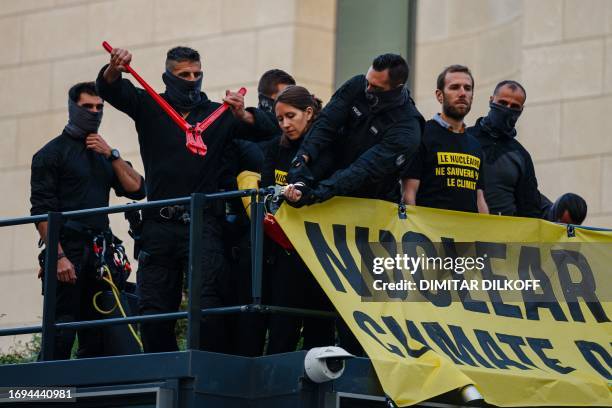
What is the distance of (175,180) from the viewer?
35.4 ft

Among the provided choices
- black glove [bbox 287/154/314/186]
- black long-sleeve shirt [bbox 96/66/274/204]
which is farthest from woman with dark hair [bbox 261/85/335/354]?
black long-sleeve shirt [bbox 96/66/274/204]

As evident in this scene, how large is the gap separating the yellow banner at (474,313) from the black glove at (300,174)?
10.2 inches

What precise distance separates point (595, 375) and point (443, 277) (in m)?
1.16

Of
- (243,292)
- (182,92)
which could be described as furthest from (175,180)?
(243,292)

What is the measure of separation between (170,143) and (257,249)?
1.20m

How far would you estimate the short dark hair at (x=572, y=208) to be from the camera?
40.7 feet

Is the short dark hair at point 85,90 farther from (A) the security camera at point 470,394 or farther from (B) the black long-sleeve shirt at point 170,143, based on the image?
(A) the security camera at point 470,394

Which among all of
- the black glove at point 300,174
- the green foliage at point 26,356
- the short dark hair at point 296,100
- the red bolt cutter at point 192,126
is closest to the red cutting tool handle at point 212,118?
the red bolt cutter at point 192,126

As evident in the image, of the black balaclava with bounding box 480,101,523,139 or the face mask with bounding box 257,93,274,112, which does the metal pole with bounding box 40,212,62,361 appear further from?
the black balaclava with bounding box 480,101,523,139

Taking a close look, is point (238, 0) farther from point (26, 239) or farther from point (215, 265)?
point (215, 265)

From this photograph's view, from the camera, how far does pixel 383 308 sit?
10164mm

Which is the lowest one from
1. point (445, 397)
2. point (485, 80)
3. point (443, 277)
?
point (445, 397)

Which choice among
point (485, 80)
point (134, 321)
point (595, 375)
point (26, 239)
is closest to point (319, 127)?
point (134, 321)

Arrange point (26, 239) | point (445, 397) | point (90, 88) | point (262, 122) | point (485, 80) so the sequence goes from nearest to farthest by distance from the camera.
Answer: point (445, 397), point (262, 122), point (90, 88), point (485, 80), point (26, 239)
